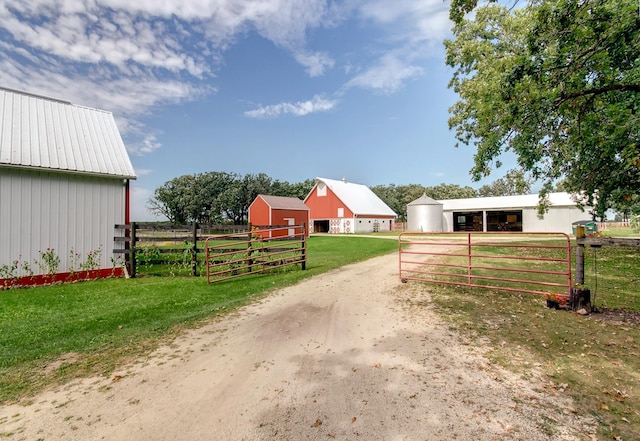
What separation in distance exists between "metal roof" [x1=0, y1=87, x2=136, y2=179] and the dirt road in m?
8.22

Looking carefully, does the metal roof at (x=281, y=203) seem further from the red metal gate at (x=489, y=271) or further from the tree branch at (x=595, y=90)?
the tree branch at (x=595, y=90)

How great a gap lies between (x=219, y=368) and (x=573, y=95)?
315 inches

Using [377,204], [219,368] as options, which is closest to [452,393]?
[219,368]

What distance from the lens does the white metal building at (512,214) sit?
100ft

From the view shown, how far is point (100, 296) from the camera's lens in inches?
299

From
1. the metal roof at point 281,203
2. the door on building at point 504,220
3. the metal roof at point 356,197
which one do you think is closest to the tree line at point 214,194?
the metal roof at point 356,197

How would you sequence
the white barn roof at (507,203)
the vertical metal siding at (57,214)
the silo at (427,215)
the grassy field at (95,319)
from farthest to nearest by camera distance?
the silo at (427,215) < the white barn roof at (507,203) < the vertical metal siding at (57,214) < the grassy field at (95,319)

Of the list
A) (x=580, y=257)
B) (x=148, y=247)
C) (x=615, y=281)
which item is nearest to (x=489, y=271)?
(x=615, y=281)

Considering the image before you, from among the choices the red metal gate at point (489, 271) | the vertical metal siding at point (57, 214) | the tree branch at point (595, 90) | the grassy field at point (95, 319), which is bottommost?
the grassy field at point (95, 319)

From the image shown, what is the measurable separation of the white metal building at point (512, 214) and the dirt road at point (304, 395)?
28.5 meters

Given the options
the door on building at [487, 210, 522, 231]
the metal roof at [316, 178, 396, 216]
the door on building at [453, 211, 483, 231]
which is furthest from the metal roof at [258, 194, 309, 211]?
the door on building at [487, 210, 522, 231]

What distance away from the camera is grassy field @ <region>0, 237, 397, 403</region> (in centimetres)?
396

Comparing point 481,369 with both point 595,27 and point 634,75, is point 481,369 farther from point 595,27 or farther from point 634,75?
point 634,75

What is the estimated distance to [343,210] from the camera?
36.5 meters
